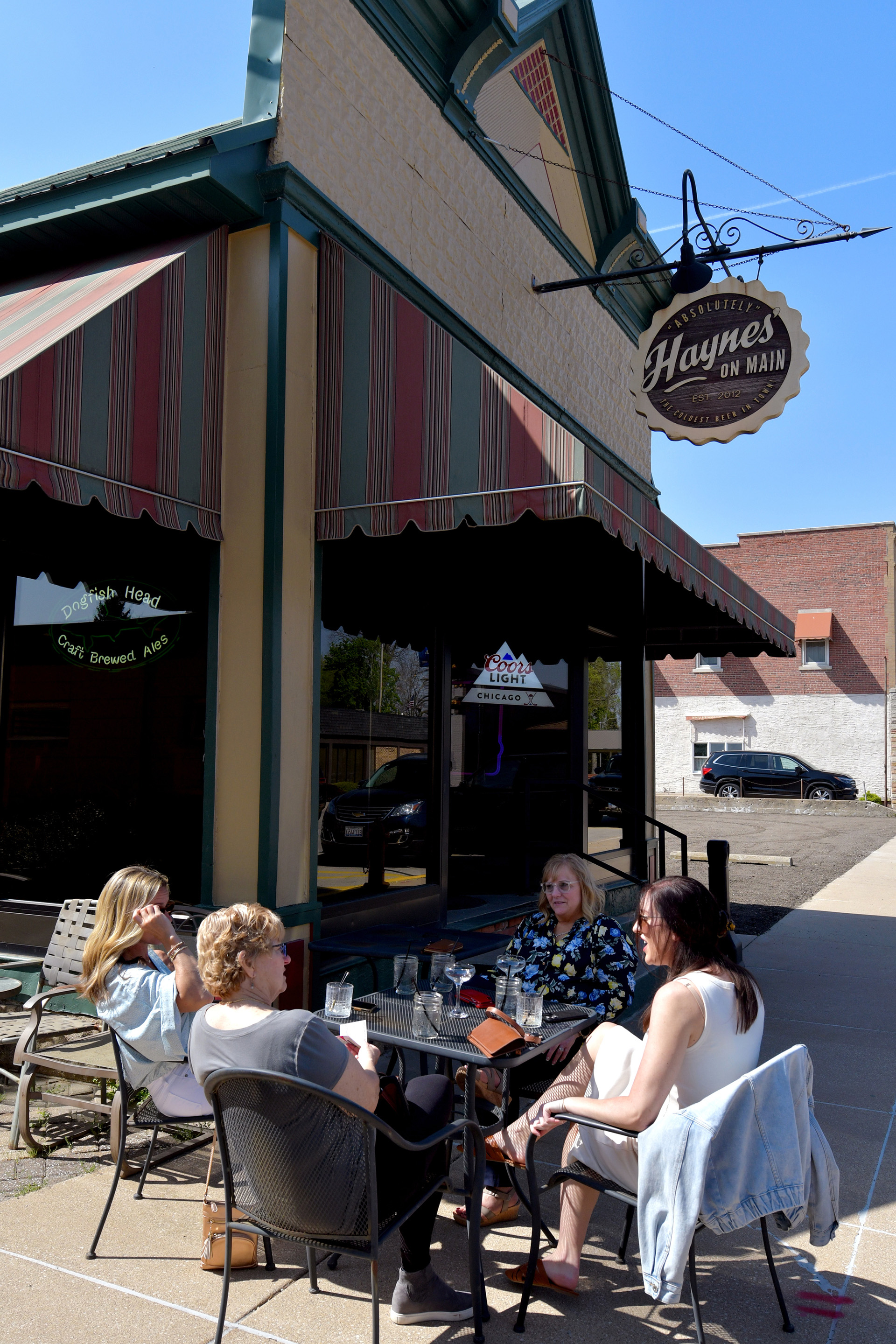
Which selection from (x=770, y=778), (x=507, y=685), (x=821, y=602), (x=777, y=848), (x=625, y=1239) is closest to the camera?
(x=625, y=1239)

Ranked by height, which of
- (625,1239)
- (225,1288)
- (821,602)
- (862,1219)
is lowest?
(862,1219)

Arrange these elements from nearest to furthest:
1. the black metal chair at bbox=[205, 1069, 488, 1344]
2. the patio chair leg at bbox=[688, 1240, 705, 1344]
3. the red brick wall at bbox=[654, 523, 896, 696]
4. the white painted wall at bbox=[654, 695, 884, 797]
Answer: the black metal chair at bbox=[205, 1069, 488, 1344]
the patio chair leg at bbox=[688, 1240, 705, 1344]
the white painted wall at bbox=[654, 695, 884, 797]
the red brick wall at bbox=[654, 523, 896, 696]

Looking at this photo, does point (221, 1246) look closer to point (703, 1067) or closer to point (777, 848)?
point (703, 1067)

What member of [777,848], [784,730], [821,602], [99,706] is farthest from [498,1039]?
[821,602]

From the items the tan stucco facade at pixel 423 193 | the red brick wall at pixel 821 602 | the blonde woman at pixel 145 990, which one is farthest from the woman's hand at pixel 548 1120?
the red brick wall at pixel 821 602

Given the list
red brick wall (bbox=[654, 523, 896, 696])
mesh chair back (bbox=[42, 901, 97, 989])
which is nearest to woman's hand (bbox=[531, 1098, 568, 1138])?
mesh chair back (bbox=[42, 901, 97, 989])

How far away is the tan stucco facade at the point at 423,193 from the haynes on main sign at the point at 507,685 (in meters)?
2.49

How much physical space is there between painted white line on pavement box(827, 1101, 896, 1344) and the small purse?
1.17m

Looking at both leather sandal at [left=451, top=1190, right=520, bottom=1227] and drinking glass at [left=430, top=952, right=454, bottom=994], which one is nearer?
leather sandal at [left=451, top=1190, right=520, bottom=1227]

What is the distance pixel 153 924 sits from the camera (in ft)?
11.8

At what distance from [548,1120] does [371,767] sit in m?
3.57

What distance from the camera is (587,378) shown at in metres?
10.1

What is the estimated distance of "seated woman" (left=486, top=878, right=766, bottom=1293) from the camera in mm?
2895

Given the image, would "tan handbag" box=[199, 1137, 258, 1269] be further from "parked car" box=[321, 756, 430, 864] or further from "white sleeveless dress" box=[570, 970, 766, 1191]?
"parked car" box=[321, 756, 430, 864]
